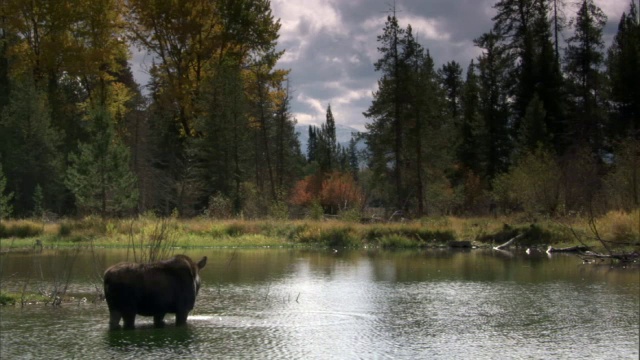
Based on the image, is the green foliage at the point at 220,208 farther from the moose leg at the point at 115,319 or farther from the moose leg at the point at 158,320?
the moose leg at the point at 115,319

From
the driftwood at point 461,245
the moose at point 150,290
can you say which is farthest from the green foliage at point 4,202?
the moose at point 150,290

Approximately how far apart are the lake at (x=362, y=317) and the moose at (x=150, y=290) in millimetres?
298

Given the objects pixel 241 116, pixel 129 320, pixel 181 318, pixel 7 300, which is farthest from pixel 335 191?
pixel 129 320

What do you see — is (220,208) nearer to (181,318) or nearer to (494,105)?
(494,105)

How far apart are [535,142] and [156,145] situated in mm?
27535

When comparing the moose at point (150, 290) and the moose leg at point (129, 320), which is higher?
the moose at point (150, 290)

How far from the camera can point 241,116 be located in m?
41.6

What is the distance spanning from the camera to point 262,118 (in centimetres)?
4756

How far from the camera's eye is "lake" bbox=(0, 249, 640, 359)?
9562mm

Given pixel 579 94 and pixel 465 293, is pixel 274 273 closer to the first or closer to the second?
pixel 465 293

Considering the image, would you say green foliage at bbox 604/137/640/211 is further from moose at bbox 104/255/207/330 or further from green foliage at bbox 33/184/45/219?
green foliage at bbox 33/184/45/219

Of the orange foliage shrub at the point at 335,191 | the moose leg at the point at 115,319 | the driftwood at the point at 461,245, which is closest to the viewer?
the moose leg at the point at 115,319

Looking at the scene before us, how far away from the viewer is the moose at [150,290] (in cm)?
1057

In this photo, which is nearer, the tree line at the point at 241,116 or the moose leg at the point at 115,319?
the moose leg at the point at 115,319
